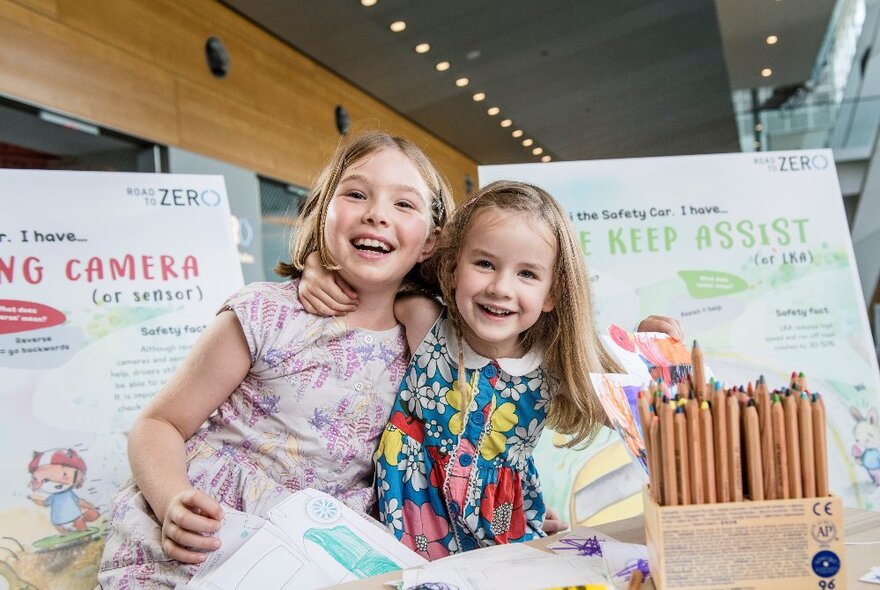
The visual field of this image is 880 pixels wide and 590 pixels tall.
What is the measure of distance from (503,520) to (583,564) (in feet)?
1.56

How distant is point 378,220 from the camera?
4.39 ft

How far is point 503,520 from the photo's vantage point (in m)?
1.32

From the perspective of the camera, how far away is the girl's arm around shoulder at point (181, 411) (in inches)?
47.1

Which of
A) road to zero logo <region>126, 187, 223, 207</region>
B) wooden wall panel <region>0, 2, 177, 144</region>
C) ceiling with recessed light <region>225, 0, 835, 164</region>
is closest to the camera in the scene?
road to zero logo <region>126, 187, 223, 207</region>

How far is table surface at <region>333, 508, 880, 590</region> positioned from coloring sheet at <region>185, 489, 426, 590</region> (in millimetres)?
150

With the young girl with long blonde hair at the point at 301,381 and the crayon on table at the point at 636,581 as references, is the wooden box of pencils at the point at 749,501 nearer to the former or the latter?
the crayon on table at the point at 636,581

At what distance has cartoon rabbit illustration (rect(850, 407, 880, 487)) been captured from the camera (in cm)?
212

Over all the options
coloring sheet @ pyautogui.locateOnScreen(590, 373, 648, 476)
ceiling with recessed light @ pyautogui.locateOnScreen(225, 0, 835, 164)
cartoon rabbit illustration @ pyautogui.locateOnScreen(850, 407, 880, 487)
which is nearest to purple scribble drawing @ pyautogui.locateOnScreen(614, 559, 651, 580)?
coloring sheet @ pyautogui.locateOnScreen(590, 373, 648, 476)

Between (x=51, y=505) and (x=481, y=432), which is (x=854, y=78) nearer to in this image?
(x=481, y=432)

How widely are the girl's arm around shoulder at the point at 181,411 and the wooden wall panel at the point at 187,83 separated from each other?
133 cm

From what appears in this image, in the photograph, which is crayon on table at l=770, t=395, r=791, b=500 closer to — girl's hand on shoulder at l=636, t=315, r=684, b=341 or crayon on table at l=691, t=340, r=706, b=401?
crayon on table at l=691, t=340, r=706, b=401

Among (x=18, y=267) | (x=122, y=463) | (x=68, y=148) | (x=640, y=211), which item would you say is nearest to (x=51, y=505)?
(x=122, y=463)

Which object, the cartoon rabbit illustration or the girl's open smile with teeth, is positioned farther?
the cartoon rabbit illustration

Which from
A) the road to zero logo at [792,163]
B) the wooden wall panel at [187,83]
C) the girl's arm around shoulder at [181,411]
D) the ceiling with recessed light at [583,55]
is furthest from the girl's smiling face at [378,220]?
the ceiling with recessed light at [583,55]
